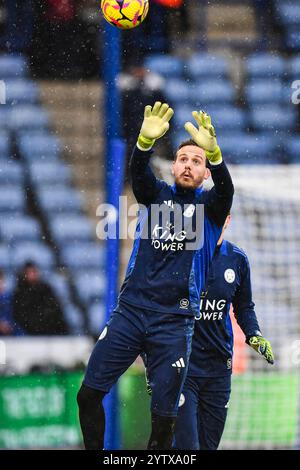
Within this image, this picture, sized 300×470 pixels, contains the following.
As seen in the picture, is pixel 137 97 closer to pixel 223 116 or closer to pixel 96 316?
pixel 223 116

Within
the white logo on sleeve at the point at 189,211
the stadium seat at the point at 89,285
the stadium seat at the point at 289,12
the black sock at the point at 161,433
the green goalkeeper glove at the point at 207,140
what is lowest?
the black sock at the point at 161,433

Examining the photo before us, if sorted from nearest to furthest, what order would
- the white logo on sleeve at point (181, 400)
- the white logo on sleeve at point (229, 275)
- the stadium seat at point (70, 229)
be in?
the white logo on sleeve at point (181, 400) < the white logo on sleeve at point (229, 275) < the stadium seat at point (70, 229)

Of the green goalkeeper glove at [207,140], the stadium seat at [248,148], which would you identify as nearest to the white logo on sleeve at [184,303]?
the green goalkeeper glove at [207,140]

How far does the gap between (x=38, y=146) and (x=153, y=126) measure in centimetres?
644

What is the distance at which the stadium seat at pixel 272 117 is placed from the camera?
12.3 metres

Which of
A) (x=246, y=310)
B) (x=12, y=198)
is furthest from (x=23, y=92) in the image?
(x=246, y=310)

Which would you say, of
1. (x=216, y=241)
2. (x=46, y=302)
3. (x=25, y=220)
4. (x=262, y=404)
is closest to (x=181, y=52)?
(x=25, y=220)

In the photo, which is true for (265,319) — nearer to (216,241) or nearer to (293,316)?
(293,316)

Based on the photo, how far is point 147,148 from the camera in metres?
6.09

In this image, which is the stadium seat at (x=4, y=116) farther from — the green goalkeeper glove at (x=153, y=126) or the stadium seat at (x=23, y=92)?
the green goalkeeper glove at (x=153, y=126)

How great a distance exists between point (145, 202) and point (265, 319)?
4.54 meters

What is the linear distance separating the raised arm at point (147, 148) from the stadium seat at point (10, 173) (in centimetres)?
584

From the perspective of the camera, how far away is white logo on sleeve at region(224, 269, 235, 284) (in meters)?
7.08

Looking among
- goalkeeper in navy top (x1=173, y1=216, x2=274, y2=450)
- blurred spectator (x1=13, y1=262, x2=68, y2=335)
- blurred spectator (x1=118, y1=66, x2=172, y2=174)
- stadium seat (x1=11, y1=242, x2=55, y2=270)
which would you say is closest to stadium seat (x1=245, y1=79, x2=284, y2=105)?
blurred spectator (x1=118, y1=66, x2=172, y2=174)
